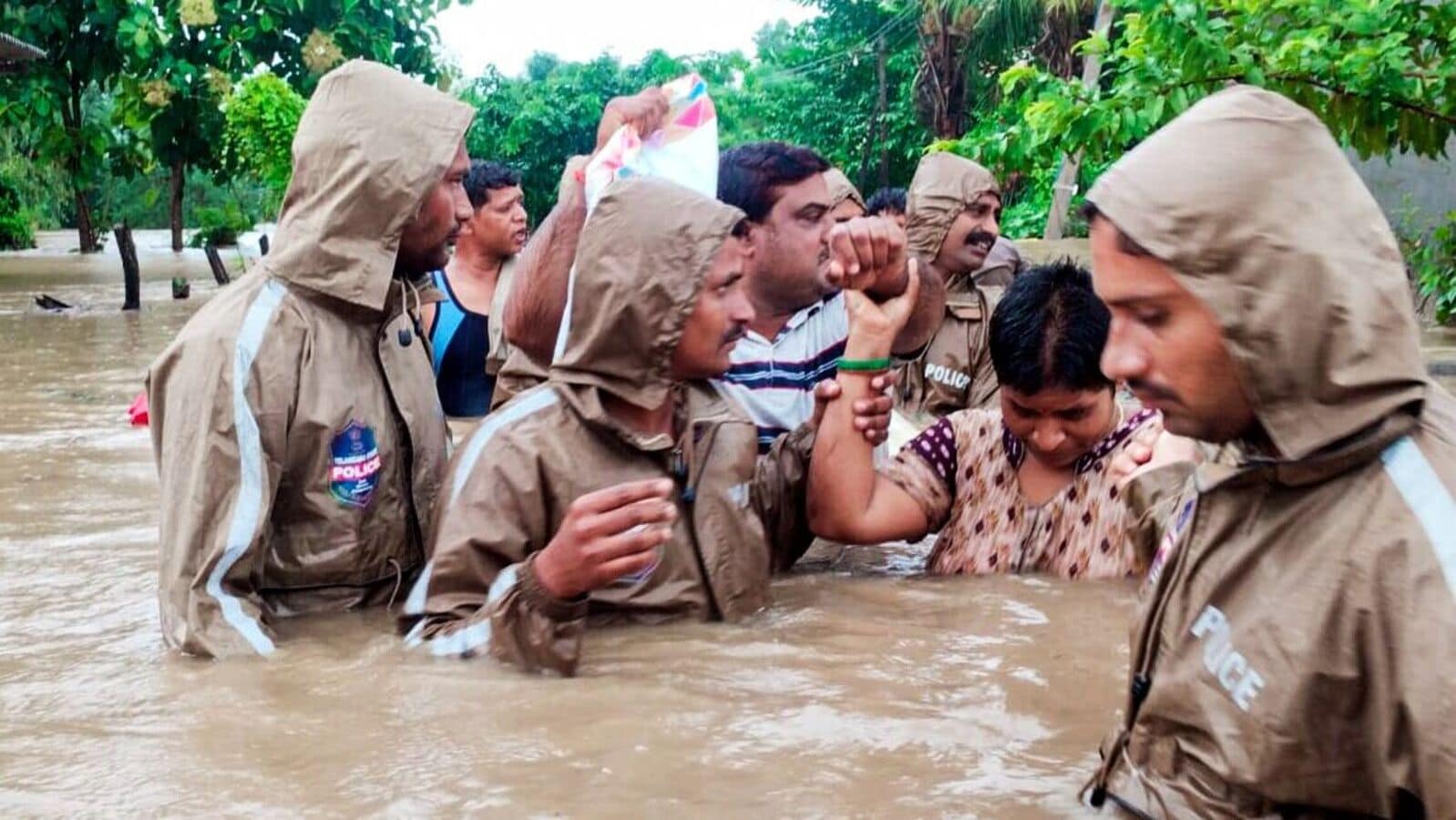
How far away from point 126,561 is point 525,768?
118 inches

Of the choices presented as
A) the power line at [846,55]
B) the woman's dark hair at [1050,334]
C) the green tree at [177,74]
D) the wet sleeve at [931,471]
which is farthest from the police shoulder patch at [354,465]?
the power line at [846,55]

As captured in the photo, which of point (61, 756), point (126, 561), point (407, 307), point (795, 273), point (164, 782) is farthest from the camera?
point (126, 561)

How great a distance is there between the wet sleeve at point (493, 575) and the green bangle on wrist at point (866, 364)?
912 millimetres

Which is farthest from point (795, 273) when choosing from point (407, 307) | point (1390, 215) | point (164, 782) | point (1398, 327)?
point (1390, 215)

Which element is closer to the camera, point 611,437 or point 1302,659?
point 1302,659

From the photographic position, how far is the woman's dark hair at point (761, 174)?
4867 millimetres

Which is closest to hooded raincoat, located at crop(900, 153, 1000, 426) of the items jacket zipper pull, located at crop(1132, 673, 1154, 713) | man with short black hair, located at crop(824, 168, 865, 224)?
man with short black hair, located at crop(824, 168, 865, 224)

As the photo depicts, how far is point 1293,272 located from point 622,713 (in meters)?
1.83

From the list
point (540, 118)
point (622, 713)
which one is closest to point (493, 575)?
point (622, 713)

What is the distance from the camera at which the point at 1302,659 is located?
2146 millimetres

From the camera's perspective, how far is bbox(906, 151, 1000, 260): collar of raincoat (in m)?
7.09

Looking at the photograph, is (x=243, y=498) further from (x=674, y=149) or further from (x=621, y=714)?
(x=674, y=149)

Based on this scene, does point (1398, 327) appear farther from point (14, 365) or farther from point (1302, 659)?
point (14, 365)

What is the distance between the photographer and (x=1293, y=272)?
2.10 meters
